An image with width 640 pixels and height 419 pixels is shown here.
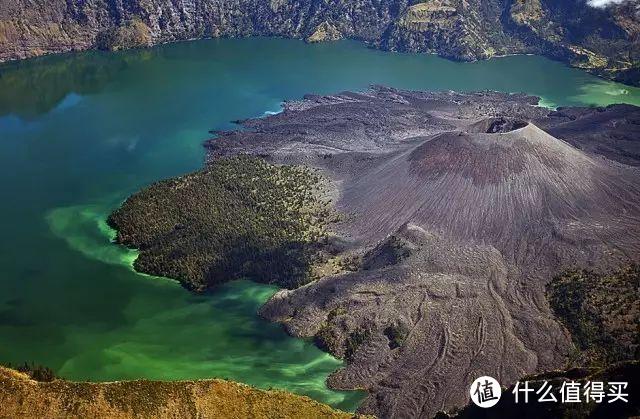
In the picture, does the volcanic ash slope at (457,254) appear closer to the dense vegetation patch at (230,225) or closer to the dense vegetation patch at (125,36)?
the dense vegetation patch at (230,225)

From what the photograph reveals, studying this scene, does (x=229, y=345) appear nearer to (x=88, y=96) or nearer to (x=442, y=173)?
(x=442, y=173)

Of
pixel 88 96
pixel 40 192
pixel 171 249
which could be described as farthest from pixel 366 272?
pixel 88 96

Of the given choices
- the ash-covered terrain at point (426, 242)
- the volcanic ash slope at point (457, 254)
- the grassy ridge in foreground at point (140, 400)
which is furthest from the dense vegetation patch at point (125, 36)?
the grassy ridge in foreground at point (140, 400)

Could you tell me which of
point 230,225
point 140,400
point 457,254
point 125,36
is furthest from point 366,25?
point 140,400

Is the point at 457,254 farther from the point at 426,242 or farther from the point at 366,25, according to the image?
the point at 366,25

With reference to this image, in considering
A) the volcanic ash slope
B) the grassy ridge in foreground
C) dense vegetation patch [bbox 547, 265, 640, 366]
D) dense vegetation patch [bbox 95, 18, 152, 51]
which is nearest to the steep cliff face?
dense vegetation patch [bbox 95, 18, 152, 51]

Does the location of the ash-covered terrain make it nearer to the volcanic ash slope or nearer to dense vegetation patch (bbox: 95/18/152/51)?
→ the volcanic ash slope
